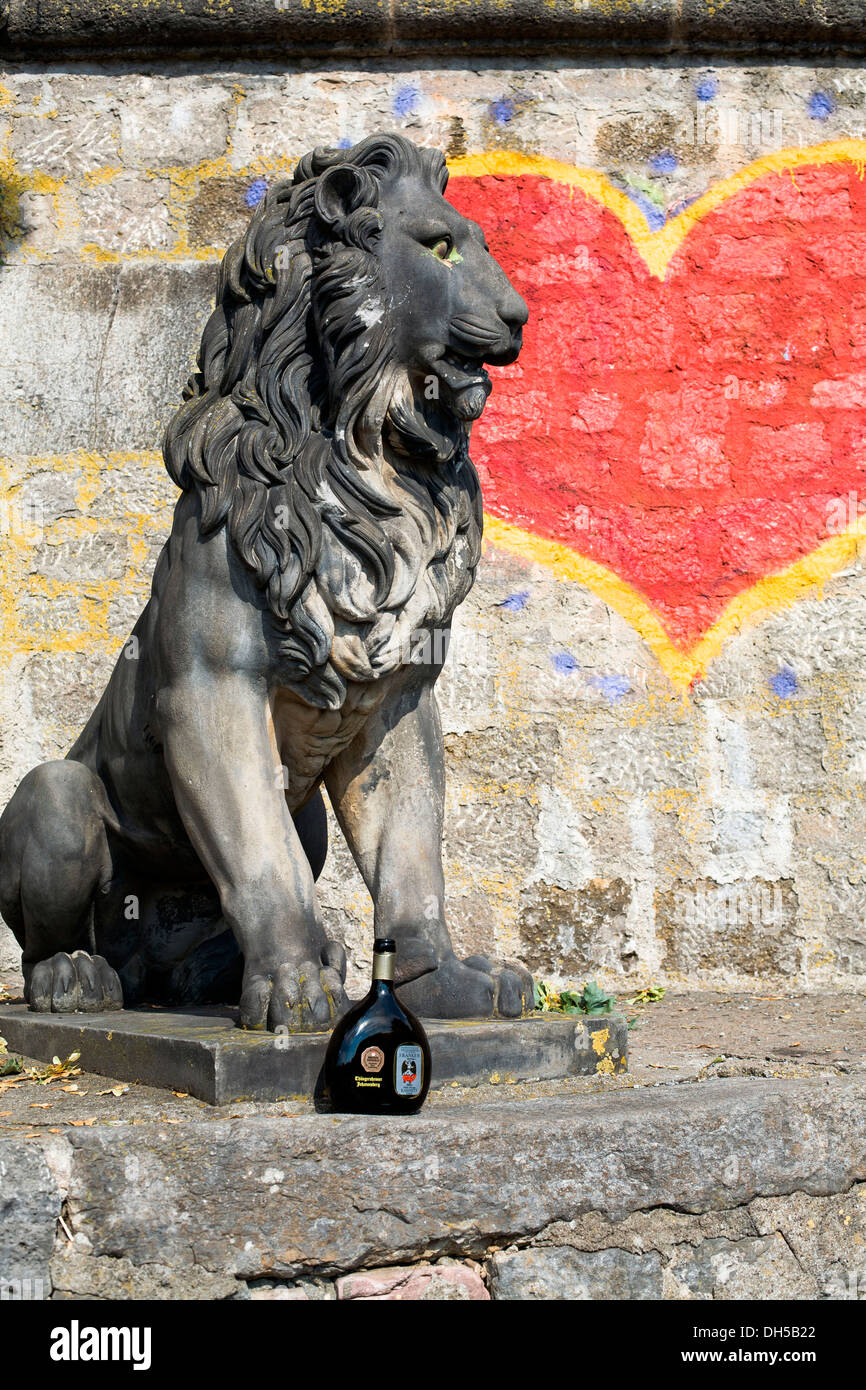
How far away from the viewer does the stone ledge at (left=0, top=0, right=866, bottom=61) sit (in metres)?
4.91

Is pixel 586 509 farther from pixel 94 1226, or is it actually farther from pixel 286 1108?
pixel 94 1226

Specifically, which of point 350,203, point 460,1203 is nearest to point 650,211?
point 350,203

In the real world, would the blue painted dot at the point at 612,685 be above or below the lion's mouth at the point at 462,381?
below

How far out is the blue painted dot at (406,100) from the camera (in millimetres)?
5000

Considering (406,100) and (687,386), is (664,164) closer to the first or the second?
(687,386)

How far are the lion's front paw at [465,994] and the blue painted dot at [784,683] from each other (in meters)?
2.26

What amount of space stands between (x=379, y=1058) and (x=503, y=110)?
3.70m

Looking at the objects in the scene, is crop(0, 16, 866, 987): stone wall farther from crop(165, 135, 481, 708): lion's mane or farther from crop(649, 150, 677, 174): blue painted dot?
crop(165, 135, 481, 708): lion's mane

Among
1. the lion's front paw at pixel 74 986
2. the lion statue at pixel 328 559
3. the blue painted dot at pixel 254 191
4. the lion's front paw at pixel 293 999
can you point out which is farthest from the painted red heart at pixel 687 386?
the lion's front paw at pixel 293 999

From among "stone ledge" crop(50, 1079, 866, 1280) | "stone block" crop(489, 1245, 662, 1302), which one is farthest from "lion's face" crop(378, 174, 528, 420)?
"stone block" crop(489, 1245, 662, 1302)

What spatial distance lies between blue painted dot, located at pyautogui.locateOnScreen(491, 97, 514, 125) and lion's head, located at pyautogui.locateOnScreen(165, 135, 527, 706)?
246 centimetres

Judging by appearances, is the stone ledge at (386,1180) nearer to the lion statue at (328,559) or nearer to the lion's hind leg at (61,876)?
the lion statue at (328,559)

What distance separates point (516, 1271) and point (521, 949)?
2416 mm

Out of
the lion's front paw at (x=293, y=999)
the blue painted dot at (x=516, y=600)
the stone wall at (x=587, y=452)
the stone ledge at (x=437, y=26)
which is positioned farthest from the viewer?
the stone ledge at (x=437, y=26)
